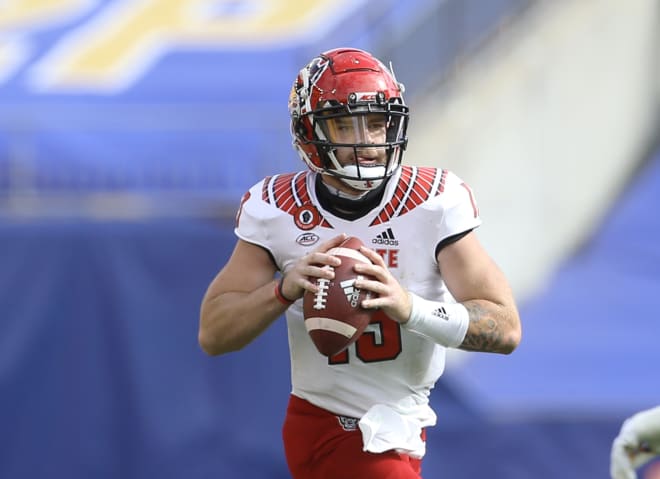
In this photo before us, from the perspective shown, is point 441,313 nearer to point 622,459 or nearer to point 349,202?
point 349,202

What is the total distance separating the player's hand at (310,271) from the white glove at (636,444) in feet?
3.95

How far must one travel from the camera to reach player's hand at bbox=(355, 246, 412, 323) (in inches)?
112

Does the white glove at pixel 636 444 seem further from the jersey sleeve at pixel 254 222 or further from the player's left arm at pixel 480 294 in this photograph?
the jersey sleeve at pixel 254 222

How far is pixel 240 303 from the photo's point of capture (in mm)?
3123

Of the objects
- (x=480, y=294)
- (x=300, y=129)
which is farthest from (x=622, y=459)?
(x=300, y=129)

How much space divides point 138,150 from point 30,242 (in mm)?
2692

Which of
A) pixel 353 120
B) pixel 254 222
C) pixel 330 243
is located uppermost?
pixel 353 120

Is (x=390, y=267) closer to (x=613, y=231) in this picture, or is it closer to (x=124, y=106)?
(x=613, y=231)

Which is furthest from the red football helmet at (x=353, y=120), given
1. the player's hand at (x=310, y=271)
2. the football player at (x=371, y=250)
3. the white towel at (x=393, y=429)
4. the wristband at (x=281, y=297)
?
the white towel at (x=393, y=429)

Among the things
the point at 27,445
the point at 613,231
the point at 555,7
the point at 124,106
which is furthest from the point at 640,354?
the point at 124,106

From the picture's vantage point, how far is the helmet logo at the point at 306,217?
319 cm

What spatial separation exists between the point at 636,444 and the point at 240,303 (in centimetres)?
135

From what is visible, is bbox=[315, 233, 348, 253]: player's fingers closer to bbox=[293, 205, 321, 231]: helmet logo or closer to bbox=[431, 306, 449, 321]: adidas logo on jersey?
bbox=[293, 205, 321, 231]: helmet logo

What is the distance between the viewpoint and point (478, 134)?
24.9 feet
